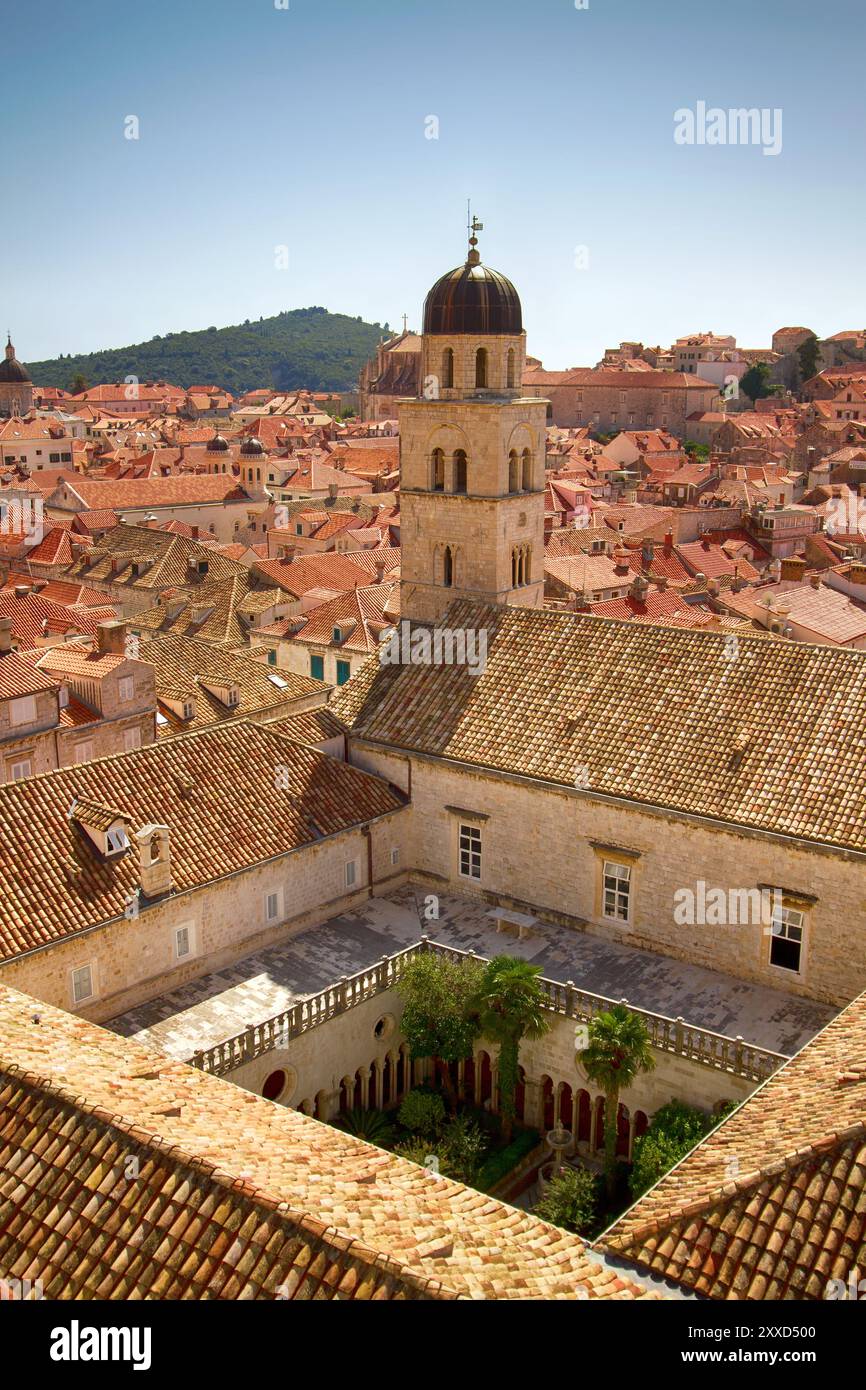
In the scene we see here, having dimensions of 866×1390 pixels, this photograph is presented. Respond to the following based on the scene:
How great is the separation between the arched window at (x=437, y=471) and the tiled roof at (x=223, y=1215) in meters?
20.8

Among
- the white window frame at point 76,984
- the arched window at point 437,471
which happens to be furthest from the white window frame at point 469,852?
the white window frame at point 76,984

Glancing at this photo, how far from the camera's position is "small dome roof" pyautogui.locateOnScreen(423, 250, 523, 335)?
32.1m

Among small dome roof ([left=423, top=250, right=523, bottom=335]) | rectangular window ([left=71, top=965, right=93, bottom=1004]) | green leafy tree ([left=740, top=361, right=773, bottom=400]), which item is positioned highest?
green leafy tree ([left=740, top=361, right=773, bottom=400])

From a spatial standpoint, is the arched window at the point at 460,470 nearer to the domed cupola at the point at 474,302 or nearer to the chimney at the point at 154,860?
the domed cupola at the point at 474,302

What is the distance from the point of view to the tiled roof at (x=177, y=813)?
23312 millimetres

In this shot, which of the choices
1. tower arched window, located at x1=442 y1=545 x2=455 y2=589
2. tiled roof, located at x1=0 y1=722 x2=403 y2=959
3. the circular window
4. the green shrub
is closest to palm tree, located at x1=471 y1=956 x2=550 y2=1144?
the green shrub

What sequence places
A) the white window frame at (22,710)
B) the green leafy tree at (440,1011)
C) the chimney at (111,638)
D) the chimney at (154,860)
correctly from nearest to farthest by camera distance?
1. the chimney at (154,860)
2. the green leafy tree at (440,1011)
3. the white window frame at (22,710)
4. the chimney at (111,638)

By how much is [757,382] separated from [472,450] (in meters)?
155

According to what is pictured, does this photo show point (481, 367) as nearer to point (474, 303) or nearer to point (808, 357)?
point (474, 303)

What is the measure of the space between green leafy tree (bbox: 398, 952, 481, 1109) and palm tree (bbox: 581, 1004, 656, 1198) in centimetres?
310

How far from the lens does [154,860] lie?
962 inches

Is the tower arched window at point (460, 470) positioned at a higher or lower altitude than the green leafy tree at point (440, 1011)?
higher

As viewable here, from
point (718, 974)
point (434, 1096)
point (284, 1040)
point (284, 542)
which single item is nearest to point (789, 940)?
point (718, 974)

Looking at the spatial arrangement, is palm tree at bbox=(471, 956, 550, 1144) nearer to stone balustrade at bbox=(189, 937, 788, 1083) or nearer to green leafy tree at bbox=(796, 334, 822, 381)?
stone balustrade at bbox=(189, 937, 788, 1083)
